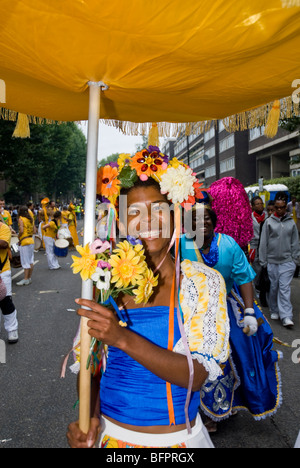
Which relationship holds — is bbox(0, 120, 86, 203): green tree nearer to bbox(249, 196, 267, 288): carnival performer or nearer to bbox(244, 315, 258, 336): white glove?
bbox(249, 196, 267, 288): carnival performer

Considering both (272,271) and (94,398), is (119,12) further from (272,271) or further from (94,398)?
(272,271)

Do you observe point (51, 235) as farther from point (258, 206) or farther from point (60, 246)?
point (258, 206)

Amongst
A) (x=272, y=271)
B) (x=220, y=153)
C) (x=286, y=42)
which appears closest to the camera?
(x=286, y=42)

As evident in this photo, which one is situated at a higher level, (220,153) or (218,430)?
(220,153)

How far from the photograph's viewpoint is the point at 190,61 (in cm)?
164

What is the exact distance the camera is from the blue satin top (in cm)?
166

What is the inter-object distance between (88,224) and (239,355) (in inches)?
85.0

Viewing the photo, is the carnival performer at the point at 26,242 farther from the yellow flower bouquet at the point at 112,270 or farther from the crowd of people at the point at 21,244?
the yellow flower bouquet at the point at 112,270

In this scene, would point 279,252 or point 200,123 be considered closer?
point 200,123

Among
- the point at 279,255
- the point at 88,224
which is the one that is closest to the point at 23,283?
the point at 279,255

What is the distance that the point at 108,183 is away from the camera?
188 centimetres
